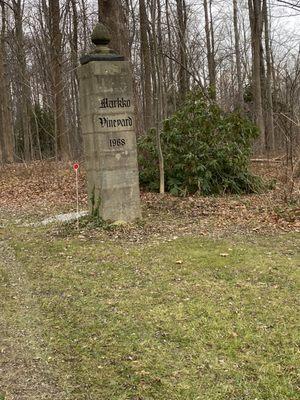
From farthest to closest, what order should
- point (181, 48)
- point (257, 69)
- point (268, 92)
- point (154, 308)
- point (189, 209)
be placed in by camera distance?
point (268, 92)
point (257, 69)
point (181, 48)
point (189, 209)
point (154, 308)

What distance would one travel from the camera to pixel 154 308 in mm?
4801

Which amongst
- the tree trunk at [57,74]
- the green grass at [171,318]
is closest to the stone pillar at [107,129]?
the green grass at [171,318]

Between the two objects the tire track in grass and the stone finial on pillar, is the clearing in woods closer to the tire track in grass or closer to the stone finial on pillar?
the tire track in grass

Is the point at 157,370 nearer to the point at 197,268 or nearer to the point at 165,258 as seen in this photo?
the point at 197,268

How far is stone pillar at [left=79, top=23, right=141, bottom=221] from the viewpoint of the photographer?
8.10 meters

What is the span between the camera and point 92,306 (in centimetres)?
497

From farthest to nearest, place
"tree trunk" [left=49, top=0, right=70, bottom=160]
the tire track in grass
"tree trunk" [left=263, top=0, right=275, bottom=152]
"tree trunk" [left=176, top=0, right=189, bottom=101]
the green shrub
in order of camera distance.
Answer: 1. "tree trunk" [left=263, top=0, right=275, bottom=152]
2. "tree trunk" [left=176, top=0, right=189, bottom=101]
3. "tree trunk" [left=49, top=0, right=70, bottom=160]
4. the green shrub
5. the tire track in grass

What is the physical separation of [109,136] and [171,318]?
14.4 feet

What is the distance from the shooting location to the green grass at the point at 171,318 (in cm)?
348

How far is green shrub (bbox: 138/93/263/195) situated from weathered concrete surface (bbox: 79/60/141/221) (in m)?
3.01

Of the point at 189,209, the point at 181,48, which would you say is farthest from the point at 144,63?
the point at 189,209

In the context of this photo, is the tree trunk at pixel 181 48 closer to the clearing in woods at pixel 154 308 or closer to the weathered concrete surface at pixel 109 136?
the weathered concrete surface at pixel 109 136

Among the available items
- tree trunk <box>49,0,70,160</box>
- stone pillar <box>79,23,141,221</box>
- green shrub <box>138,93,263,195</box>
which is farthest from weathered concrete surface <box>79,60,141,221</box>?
tree trunk <box>49,0,70,160</box>

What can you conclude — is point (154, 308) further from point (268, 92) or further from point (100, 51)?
point (268, 92)
